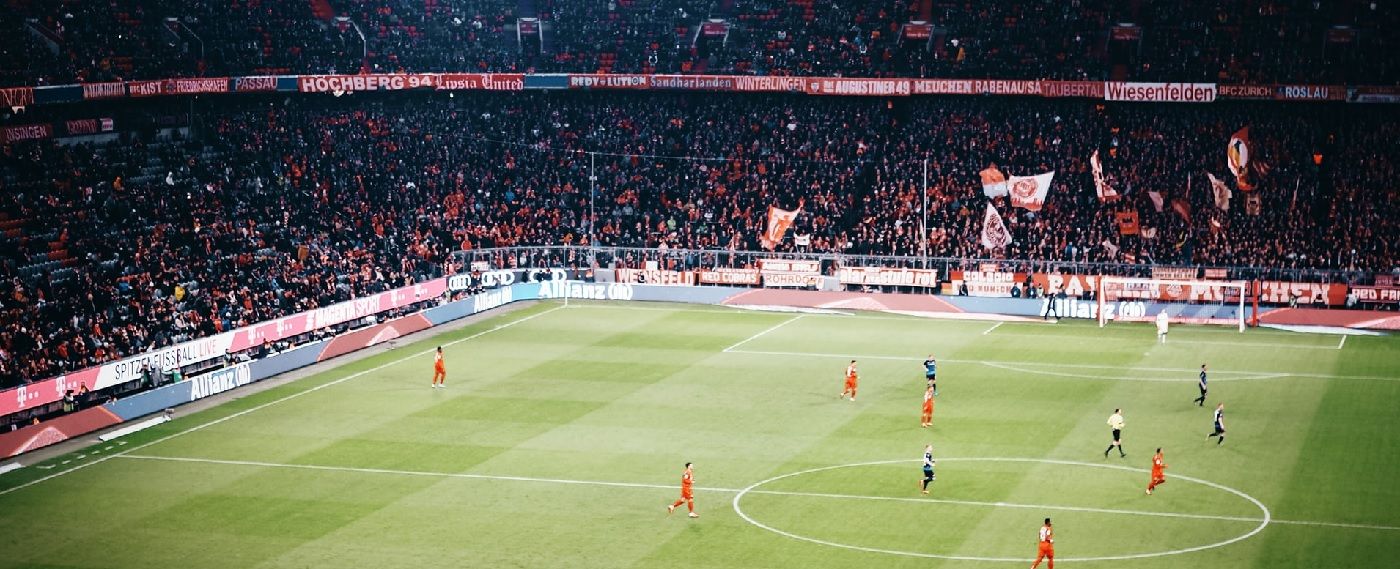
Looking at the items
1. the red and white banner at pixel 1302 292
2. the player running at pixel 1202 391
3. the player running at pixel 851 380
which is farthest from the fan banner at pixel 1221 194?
the player running at pixel 851 380

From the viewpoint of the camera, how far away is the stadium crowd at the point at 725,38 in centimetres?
6919

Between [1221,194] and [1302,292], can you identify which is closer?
[1302,292]

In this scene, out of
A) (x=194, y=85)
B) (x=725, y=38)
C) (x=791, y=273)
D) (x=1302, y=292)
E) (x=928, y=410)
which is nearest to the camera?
(x=928, y=410)

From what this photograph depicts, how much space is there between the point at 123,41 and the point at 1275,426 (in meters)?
49.6

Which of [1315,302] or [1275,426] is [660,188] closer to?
[1315,302]

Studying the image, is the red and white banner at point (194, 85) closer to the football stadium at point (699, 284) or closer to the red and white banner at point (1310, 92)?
the football stadium at point (699, 284)

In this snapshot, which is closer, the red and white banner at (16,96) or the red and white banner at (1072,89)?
the red and white banner at (16,96)

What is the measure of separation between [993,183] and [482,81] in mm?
25406

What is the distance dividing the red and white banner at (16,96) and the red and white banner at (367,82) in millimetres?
14898

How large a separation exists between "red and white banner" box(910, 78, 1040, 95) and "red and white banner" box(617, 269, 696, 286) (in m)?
14.5

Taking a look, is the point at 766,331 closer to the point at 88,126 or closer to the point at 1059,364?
A: the point at 1059,364

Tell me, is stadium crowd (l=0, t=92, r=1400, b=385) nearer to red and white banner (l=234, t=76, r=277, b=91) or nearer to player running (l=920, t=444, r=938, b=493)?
red and white banner (l=234, t=76, r=277, b=91)

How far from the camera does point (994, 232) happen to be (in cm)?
6900

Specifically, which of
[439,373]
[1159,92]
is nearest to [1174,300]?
[1159,92]
